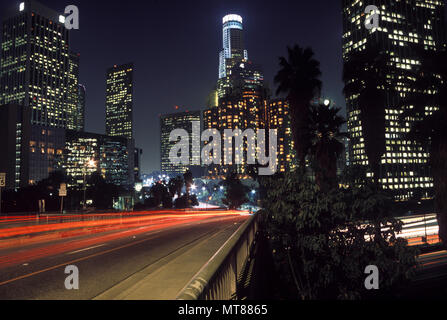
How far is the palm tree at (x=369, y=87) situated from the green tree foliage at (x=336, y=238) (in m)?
9.77

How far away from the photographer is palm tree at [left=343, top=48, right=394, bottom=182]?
2022 centimetres

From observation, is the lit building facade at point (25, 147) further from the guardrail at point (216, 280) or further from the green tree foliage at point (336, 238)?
the guardrail at point (216, 280)

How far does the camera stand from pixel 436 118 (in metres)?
18.0

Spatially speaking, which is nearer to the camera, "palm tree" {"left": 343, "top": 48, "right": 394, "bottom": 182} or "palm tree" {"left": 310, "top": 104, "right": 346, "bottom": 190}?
"palm tree" {"left": 343, "top": 48, "right": 394, "bottom": 182}

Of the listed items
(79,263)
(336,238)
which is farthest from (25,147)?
(336,238)

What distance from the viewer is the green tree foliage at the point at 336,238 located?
10.4m

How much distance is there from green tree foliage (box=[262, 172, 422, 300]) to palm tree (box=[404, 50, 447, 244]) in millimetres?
9745

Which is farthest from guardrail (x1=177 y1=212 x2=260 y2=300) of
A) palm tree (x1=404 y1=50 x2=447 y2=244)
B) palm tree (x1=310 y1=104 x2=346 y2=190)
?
palm tree (x1=310 y1=104 x2=346 y2=190)

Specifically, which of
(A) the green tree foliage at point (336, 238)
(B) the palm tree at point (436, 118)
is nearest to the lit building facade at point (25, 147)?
(A) the green tree foliage at point (336, 238)

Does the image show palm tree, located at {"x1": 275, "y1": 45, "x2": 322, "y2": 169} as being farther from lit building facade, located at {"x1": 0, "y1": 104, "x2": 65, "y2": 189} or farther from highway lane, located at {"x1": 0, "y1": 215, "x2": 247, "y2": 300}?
lit building facade, located at {"x1": 0, "y1": 104, "x2": 65, "y2": 189}

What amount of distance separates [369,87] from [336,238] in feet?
45.2

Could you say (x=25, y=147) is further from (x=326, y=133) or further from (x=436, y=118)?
(x=436, y=118)
